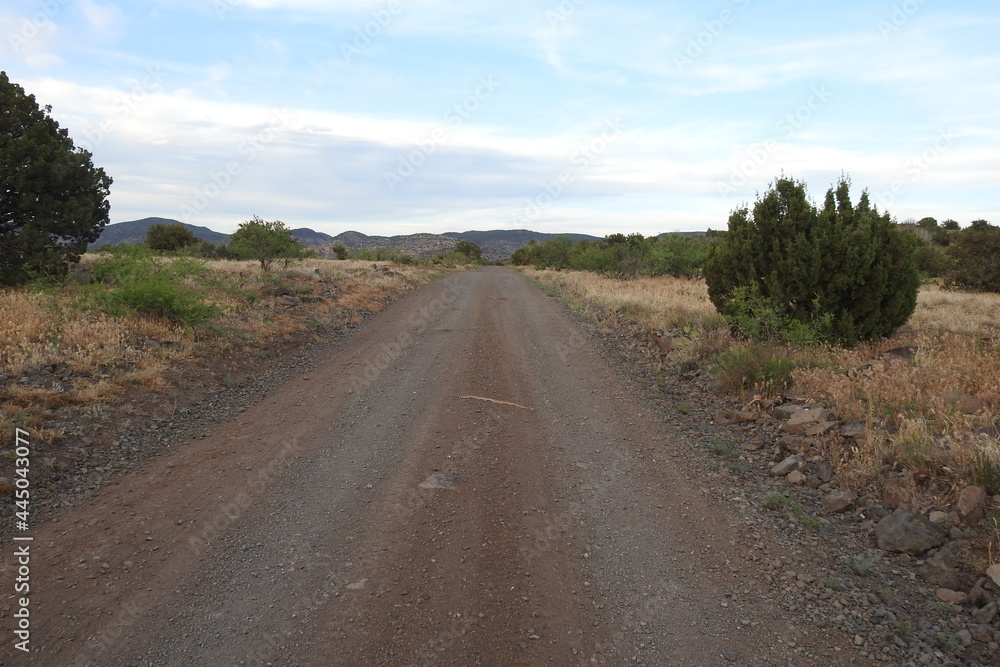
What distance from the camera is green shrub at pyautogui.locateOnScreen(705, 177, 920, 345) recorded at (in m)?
8.48

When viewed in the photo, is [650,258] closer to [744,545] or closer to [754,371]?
[754,371]

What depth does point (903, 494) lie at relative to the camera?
13.9 ft

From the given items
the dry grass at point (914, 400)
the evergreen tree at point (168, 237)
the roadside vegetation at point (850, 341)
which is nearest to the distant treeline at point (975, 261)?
the roadside vegetation at point (850, 341)

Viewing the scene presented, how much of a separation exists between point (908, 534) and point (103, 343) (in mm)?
9853

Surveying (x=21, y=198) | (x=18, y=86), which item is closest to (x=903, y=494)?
(x=21, y=198)

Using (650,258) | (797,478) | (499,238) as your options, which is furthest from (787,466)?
(499,238)

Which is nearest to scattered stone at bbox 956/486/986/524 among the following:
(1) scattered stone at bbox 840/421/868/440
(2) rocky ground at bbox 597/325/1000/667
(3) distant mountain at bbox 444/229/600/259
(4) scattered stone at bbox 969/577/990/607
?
(2) rocky ground at bbox 597/325/1000/667

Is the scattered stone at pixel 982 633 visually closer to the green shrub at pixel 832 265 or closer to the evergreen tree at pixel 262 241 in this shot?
the green shrub at pixel 832 265

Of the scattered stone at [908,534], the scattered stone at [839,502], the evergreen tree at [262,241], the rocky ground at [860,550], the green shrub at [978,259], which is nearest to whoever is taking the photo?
the rocky ground at [860,550]

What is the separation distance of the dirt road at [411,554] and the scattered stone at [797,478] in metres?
A: 0.78

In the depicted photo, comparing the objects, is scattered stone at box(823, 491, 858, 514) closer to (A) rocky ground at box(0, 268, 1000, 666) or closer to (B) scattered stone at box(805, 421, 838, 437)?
(A) rocky ground at box(0, 268, 1000, 666)

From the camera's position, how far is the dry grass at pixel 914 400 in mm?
4277

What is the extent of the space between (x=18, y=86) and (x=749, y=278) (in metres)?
17.4

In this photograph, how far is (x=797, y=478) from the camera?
4.90 meters
